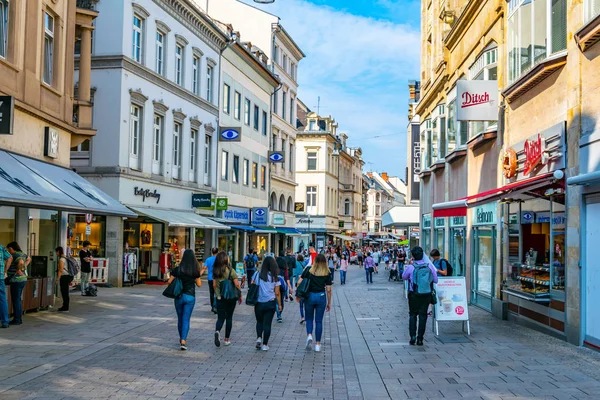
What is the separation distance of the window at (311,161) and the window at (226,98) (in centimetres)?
3284

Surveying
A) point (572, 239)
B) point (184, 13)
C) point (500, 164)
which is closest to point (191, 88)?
point (184, 13)

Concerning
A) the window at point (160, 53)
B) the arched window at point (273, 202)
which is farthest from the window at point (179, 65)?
the arched window at point (273, 202)

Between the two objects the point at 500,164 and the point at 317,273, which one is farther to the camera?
the point at 500,164

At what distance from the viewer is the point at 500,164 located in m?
17.2

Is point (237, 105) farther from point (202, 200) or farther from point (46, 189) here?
point (46, 189)

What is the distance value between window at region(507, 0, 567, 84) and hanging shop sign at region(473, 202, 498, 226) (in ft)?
11.1

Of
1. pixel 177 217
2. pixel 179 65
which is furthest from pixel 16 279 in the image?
pixel 179 65

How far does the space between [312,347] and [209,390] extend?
155 inches

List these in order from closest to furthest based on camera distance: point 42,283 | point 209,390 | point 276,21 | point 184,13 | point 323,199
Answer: point 209,390
point 42,283
point 184,13
point 276,21
point 323,199

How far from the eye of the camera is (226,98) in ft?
120

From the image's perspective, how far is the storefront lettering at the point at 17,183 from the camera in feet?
43.4

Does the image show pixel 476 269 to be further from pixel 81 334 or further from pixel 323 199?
pixel 323 199

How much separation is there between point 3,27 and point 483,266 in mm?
13411

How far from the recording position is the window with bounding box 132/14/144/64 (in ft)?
84.5
